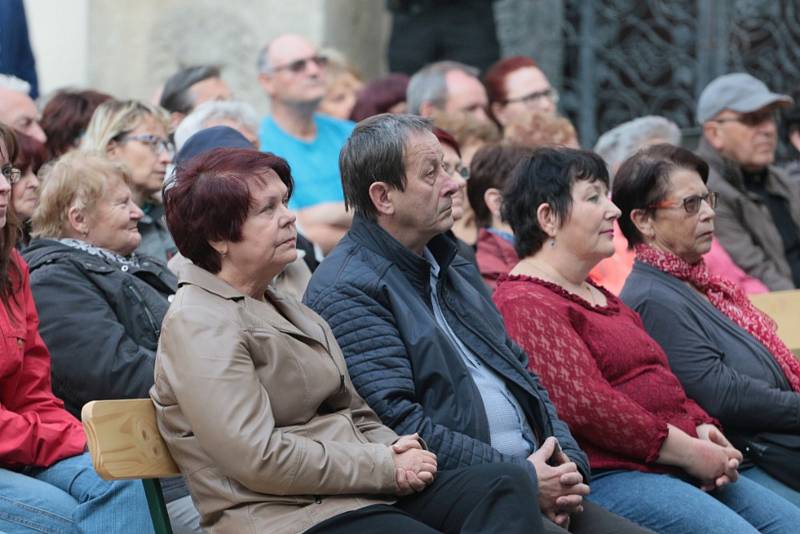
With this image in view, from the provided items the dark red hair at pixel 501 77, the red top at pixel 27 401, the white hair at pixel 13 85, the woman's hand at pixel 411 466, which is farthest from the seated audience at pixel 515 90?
the woman's hand at pixel 411 466

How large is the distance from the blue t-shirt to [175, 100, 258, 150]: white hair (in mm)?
609

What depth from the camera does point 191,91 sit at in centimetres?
696

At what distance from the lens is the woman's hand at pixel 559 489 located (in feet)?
13.6

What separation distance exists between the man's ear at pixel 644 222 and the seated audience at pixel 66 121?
2.38m

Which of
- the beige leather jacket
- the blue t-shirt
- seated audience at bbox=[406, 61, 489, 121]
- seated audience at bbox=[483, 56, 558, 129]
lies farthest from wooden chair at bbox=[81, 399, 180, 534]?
seated audience at bbox=[483, 56, 558, 129]

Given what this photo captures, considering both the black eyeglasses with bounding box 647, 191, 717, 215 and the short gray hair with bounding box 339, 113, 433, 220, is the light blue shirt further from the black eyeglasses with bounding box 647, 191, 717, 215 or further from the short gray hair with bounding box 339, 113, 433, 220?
the black eyeglasses with bounding box 647, 191, 717, 215

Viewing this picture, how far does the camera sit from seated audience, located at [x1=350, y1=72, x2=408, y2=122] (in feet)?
26.5

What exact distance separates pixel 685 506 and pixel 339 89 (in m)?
4.70

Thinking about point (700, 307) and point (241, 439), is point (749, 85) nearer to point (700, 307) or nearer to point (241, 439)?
point (700, 307)

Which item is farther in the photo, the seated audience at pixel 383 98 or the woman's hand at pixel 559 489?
the seated audience at pixel 383 98

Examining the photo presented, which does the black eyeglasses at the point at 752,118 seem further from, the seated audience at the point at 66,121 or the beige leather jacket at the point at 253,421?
the beige leather jacket at the point at 253,421

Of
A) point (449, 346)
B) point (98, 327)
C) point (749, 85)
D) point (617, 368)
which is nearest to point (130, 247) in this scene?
point (98, 327)

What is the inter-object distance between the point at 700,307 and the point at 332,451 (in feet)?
6.30

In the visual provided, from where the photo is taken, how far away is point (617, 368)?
469 cm
